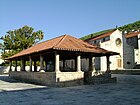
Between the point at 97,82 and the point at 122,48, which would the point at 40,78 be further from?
the point at 122,48

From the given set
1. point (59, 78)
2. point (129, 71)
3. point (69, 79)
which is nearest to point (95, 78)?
point (69, 79)

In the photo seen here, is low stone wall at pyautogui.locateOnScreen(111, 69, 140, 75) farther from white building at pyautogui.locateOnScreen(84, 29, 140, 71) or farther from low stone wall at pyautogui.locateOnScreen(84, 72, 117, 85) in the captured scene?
low stone wall at pyautogui.locateOnScreen(84, 72, 117, 85)

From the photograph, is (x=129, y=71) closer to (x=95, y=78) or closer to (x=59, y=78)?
(x=95, y=78)

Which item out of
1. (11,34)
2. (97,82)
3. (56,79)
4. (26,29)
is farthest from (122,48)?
(56,79)

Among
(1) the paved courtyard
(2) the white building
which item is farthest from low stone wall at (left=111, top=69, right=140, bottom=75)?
(1) the paved courtyard

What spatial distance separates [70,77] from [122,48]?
27.7 m

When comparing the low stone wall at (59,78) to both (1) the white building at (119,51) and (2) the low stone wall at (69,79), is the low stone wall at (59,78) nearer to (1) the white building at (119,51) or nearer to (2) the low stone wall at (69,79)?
(2) the low stone wall at (69,79)

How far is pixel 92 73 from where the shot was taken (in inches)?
709

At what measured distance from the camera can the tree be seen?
40.6 m

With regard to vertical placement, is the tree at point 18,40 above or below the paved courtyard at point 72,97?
above

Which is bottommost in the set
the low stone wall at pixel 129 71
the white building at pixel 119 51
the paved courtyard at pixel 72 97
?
the paved courtyard at pixel 72 97

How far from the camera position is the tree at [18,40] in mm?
40625

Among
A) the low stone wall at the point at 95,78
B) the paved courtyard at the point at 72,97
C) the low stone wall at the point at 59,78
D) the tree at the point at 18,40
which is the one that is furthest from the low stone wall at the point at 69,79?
the tree at the point at 18,40

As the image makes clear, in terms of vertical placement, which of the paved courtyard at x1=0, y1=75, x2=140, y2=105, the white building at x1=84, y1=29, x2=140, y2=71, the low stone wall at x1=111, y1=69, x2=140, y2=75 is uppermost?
the white building at x1=84, y1=29, x2=140, y2=71
